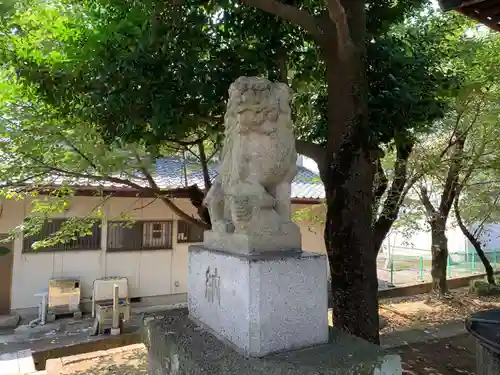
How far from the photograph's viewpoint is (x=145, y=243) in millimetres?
10875

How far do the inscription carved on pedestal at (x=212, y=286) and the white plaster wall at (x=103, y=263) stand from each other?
21.0ft

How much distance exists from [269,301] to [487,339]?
331 centimetres

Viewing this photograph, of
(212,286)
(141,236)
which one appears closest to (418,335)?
(212,286)

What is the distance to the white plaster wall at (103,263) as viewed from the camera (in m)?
9.45

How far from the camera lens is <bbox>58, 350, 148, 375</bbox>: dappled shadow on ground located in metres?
5.91

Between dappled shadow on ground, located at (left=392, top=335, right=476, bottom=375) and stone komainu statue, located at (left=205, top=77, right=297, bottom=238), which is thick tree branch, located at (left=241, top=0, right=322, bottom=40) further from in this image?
dappled shadow on ground, located at (left=392, top=335, right=476, bottom=375)

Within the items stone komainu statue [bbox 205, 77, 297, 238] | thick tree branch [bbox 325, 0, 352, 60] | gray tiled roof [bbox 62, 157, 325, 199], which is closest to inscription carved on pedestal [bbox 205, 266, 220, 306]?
stone komainu statue [bbox 205, 77, 297, 238]

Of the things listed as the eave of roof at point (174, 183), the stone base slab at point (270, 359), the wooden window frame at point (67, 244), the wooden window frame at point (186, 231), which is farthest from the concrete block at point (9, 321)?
the stone base slab at point (270, 359)

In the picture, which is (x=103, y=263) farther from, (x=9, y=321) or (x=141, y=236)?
(x=9, y=321)

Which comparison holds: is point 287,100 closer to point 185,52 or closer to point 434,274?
point 185,52

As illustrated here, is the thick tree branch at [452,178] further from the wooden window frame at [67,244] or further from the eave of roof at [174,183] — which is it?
the wooden window frame at [67,244]

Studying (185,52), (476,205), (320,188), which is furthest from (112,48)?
(476,205)

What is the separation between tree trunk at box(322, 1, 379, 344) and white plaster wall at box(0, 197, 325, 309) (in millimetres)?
5894

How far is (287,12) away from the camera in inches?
167
